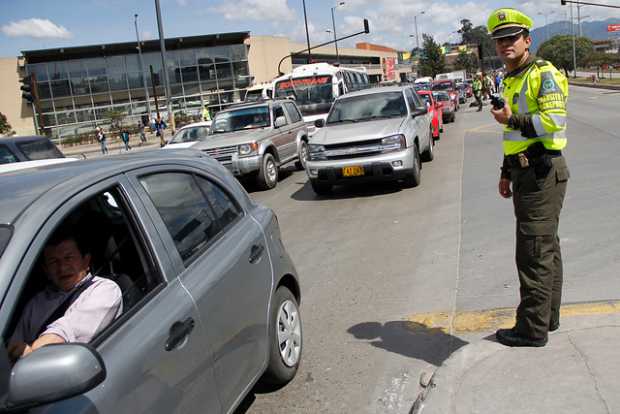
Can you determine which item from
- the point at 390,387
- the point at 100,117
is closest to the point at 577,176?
the point at 390,387

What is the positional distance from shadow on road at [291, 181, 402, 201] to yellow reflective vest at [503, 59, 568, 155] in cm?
708

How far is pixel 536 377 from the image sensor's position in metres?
3.41

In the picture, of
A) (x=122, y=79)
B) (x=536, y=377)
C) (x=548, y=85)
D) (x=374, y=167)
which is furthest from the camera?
(x=122, y=79)

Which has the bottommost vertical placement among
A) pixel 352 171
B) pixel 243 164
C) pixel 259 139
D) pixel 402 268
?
pixel 402 268

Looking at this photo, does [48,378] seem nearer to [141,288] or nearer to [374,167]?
[141,288]

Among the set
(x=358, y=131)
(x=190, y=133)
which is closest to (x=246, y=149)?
(x=358, y=131)

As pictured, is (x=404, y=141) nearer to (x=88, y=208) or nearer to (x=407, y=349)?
(x=407, y=349)

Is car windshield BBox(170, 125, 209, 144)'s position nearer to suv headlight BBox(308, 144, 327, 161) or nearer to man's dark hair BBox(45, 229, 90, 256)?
suv headlight BBox(308, 144, 327, 161)

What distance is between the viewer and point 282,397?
3.82m

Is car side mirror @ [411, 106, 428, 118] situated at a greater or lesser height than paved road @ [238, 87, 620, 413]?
greater

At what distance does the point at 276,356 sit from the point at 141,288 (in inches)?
50.1

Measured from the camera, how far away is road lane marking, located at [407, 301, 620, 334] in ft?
14.7

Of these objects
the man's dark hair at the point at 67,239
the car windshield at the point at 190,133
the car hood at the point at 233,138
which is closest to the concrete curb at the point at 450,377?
the man's dark hair at the point at 67,239

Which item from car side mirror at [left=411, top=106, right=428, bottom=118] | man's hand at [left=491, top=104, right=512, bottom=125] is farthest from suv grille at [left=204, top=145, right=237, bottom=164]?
man's hand at [left=491, top=104, right=512, bottom=125]
